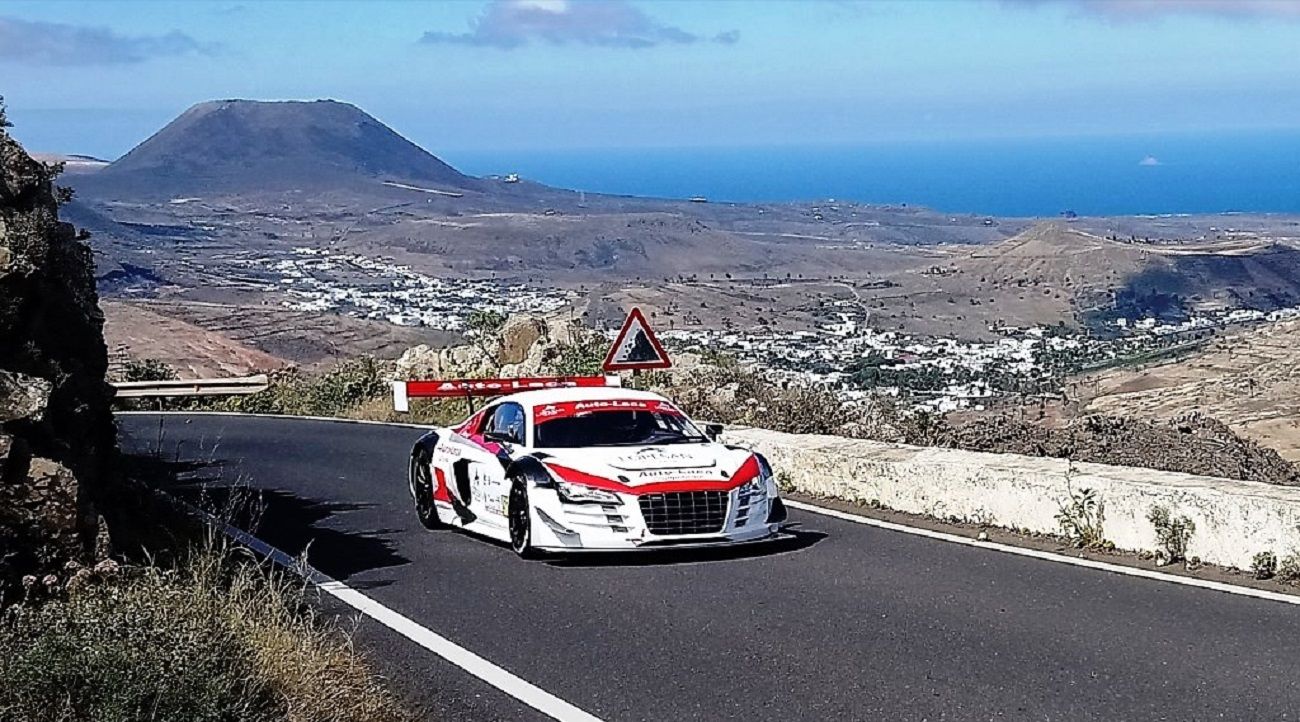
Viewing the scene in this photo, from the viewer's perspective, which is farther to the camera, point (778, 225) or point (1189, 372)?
point (778, 225)

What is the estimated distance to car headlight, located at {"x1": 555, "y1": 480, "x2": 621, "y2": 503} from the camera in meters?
12.3

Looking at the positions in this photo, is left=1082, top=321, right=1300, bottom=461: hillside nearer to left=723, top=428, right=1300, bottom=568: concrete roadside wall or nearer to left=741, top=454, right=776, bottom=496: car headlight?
left=723, top=428, right=1300, bottom=568: concrete roadside wall

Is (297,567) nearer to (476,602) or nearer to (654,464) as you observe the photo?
(476,602)

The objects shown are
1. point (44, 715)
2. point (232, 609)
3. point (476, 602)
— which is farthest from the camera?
point (476, 602)

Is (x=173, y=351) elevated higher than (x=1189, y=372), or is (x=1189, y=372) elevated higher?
(x=1189, y=372)

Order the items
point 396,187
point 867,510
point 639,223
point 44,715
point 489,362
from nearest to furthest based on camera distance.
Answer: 1. point 44,715
2. point 867,510
3. point 489,362
4. point 639,223
5. point 396,187

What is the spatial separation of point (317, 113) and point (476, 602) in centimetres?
13602

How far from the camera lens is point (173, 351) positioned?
44375 mm

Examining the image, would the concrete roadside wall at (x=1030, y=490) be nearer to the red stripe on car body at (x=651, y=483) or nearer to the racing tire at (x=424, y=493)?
the red stripe on car body at (x=651, y=483)

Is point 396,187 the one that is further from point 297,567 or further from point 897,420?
point 297,567

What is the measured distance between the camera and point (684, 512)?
1235 centimetres

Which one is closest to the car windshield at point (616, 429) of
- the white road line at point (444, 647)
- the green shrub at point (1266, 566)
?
the white road line at point (444, 647)

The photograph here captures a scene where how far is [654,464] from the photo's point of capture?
12664 mm

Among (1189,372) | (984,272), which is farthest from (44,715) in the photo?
(984,272)
